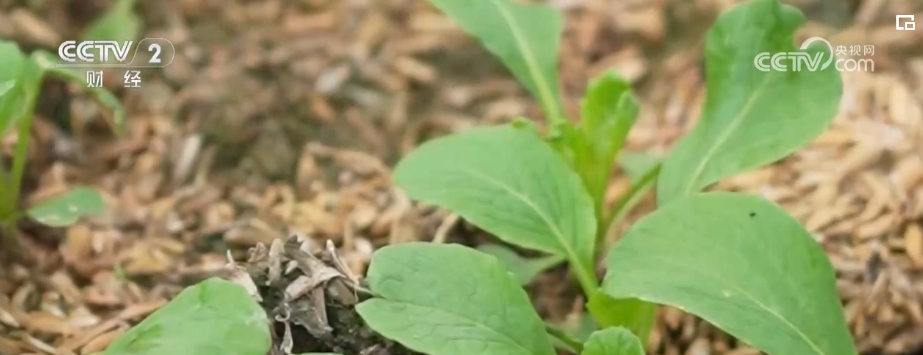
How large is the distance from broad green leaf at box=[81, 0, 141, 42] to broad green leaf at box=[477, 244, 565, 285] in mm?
532

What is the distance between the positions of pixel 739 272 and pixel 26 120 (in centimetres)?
70

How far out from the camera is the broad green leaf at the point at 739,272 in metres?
0.75

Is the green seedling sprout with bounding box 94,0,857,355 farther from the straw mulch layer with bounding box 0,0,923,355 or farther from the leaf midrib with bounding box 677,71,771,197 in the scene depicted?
the straw mulch layer with bounding box 0,0,923,355

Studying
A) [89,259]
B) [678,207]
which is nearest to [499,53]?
[678,207]

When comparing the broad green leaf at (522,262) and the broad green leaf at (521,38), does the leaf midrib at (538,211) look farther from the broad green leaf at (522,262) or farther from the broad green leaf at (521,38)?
the broad green leaf at (521,38)

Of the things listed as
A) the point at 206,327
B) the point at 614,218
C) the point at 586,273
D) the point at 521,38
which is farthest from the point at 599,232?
the point at 206,327

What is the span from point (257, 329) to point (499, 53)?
512 mm

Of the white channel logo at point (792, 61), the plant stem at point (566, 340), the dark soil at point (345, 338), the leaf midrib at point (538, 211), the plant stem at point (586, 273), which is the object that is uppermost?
the white channel logo at point (792, 61)

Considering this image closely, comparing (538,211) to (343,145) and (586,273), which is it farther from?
(343,145)

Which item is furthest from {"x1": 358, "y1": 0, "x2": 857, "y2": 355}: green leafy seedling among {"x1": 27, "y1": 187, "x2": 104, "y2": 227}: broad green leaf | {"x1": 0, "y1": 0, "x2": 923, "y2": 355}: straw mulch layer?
{"x1": 27, "y1": 187, "x2": 104, "y2": 227}: broad green leaf

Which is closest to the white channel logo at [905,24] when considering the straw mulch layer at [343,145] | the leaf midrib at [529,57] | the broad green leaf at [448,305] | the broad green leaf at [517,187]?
the straw mulch layer at [343,145]

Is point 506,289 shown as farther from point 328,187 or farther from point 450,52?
point 450,52

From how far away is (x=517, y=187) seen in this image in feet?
2.99

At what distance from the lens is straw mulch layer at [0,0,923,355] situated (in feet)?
3.24
